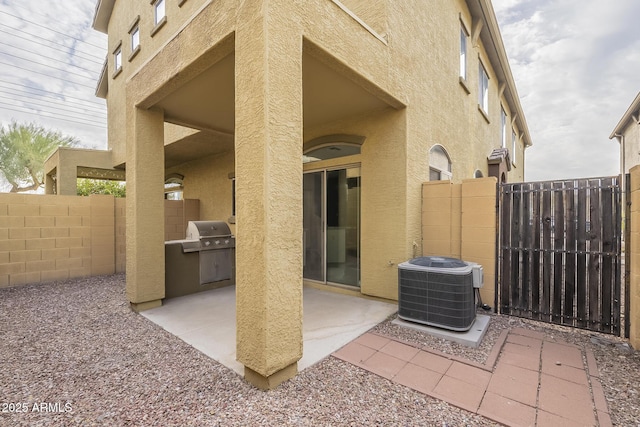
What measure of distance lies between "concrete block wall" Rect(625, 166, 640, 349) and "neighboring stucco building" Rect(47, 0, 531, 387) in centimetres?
271

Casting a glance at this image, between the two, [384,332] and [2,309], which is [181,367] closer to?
[384,332]

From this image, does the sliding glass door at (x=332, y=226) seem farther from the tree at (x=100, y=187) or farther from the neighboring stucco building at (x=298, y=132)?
the tree at (x=100, y=187)

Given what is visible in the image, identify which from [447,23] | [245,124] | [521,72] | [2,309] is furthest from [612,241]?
[521,72]

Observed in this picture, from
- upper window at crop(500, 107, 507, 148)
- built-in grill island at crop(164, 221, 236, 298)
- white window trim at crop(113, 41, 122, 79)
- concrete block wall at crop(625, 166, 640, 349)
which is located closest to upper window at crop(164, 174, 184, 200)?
white window trim at crop(113, 41, 122, 79)

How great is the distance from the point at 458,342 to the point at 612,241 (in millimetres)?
2426

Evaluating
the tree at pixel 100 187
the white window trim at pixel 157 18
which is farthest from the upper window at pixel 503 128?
the tree at pixel 100 187

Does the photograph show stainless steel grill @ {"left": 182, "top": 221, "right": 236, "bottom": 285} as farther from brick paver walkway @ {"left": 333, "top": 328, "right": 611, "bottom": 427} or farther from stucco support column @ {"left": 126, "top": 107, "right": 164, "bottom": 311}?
brick paver walkway @ {"left": 333, "top": 328, "right": 611, "bottom": 427}

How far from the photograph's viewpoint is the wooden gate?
3713 millimetres

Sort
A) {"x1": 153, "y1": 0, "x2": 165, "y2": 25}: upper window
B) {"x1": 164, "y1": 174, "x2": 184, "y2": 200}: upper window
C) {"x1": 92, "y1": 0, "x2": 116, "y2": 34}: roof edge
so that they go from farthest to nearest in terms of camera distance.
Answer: {"x1": 92, "y1": 0, "x2": 116, "y2": 34}: roof edge → {"x1": 164, "y1": 174, "x2": 184, "y2": 200}: upper window → {"x1": 153, "y1": 0, "x2": 165, "y2": 25}: upper window

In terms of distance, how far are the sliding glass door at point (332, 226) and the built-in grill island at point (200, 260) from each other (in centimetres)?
183

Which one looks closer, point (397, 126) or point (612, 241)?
point (612, 241)

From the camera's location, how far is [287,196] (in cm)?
267

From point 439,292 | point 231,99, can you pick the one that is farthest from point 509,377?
point 231,99

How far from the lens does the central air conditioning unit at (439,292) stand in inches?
147
